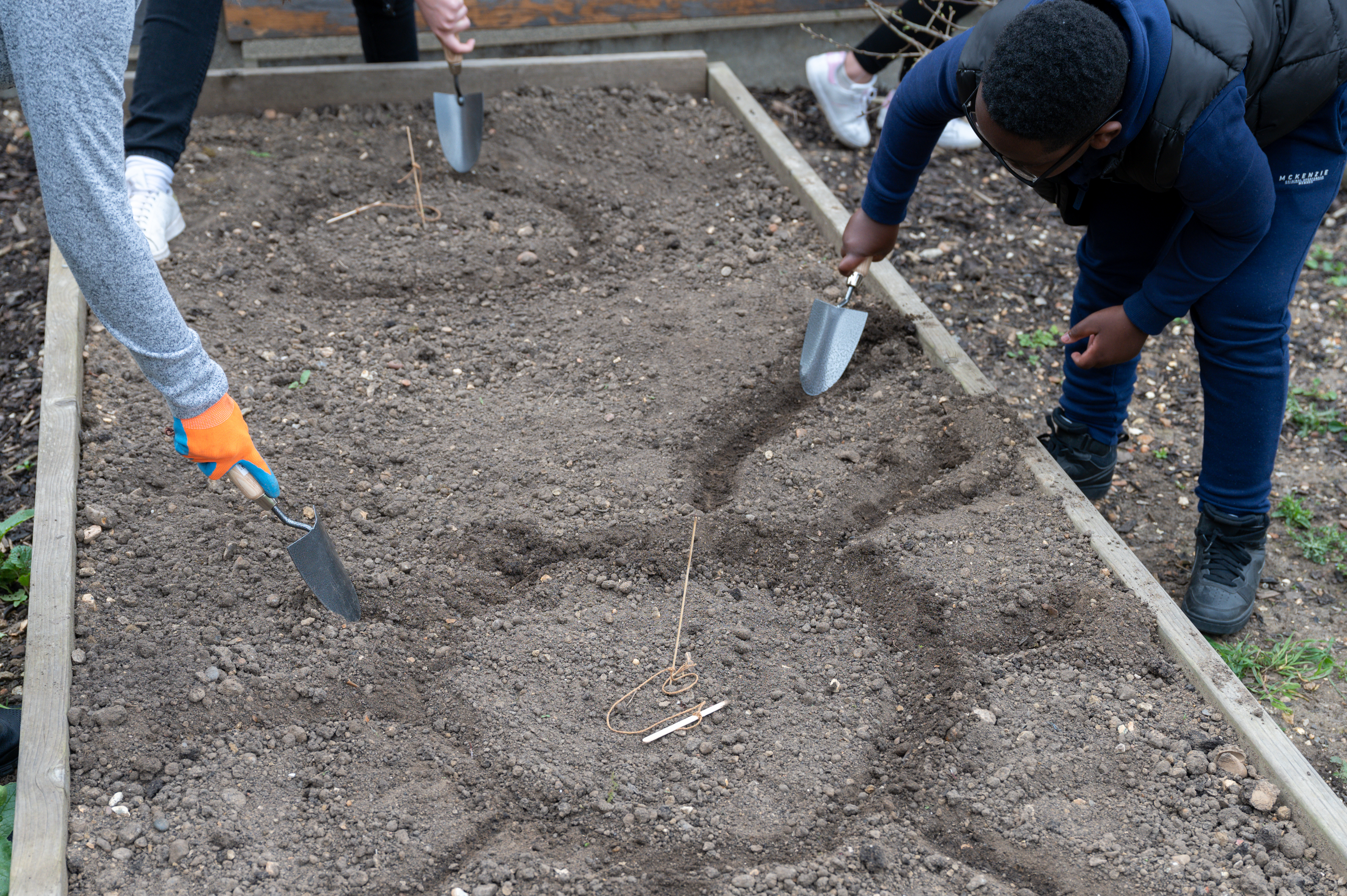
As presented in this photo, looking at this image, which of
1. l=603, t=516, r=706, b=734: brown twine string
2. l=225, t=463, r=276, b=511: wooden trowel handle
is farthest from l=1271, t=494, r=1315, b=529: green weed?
l=225, t=463, r=276, b=511: wooden trowel handle

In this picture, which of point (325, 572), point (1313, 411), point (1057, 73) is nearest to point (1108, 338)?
point (1057, 73)

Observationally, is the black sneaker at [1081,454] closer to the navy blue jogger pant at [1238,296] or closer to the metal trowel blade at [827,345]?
the navy blue jogger pant at [1238,296]

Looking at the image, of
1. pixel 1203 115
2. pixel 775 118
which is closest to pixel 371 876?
pixel 1203 115

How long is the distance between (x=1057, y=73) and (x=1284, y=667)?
1.57 meters

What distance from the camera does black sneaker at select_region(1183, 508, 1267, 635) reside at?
249 cm

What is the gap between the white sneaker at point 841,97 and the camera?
4.45 metres

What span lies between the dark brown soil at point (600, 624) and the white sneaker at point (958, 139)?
1.51 m

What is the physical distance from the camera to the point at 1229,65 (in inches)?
72.2

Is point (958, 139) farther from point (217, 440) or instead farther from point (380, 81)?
point (217, 440)

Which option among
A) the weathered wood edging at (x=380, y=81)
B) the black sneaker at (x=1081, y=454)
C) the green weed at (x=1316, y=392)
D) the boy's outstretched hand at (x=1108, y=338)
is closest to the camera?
→ the boy's outstretched hand at (x=1108, y=338)

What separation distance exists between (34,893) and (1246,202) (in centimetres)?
238

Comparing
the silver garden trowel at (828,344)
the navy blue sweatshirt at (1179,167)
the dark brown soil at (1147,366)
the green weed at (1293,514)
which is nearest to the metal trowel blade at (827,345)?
the silver garden trowel at (828,344)

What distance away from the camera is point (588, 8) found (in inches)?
182

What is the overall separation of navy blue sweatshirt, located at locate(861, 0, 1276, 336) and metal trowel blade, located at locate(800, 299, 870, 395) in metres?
0.37
